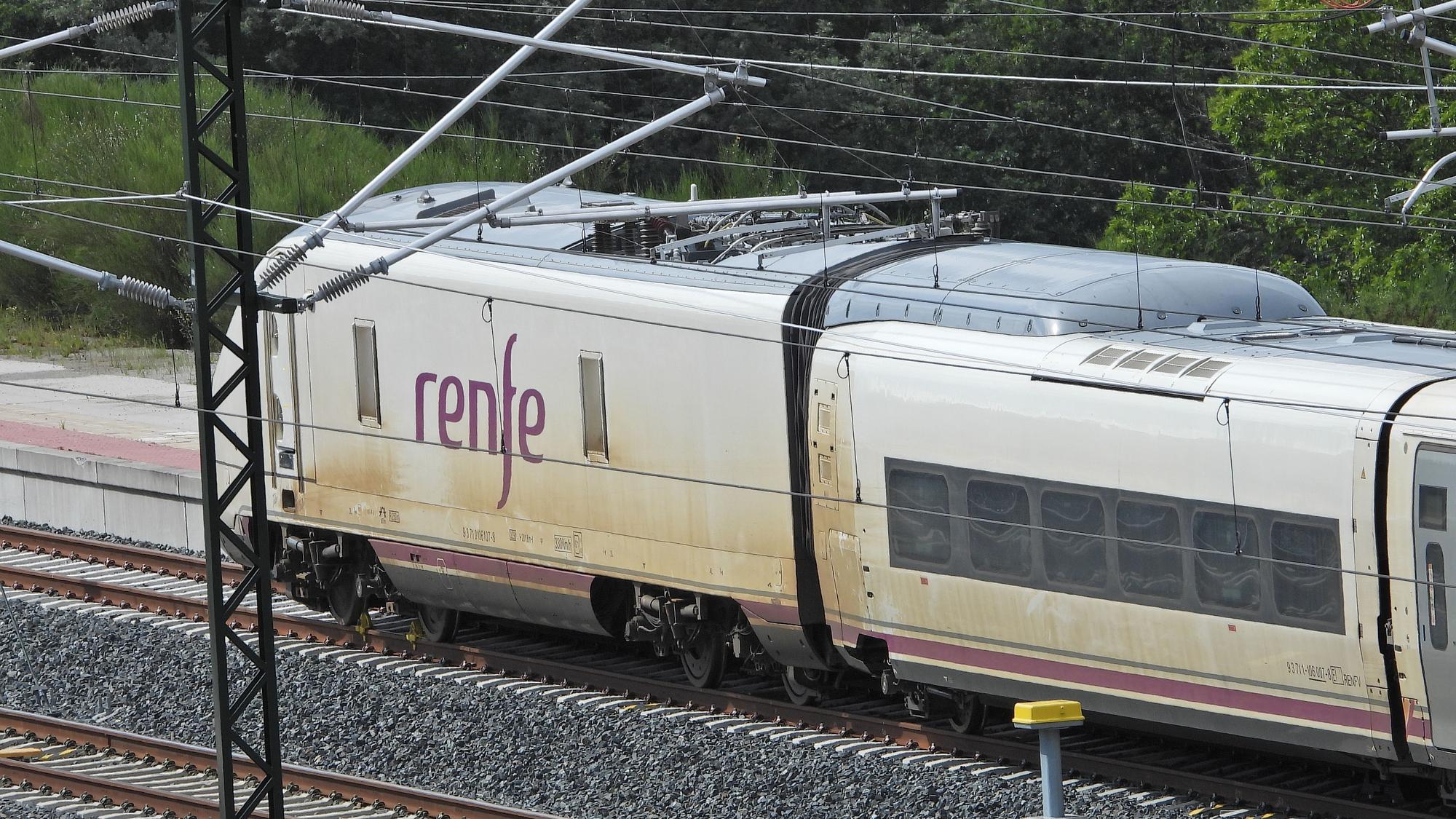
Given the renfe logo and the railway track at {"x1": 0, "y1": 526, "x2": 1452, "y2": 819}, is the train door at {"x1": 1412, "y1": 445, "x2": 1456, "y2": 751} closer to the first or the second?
the railway track at {"x1": 0, "y1": 526, "x2": 1452, "y2": 819}

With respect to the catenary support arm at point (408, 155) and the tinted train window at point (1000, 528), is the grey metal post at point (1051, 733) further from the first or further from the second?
the catenary support arm at point (408, 155)

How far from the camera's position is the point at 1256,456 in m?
12.0

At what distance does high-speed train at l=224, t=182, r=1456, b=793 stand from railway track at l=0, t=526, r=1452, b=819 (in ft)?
1.08

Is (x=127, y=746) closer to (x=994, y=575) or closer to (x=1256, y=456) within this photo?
(x=994, y=575)

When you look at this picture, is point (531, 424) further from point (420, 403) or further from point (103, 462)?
point (103, 462)

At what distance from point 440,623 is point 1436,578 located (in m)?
9.45

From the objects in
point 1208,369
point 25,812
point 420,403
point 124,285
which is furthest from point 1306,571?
point 25,812

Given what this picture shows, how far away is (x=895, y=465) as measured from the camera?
547 inches

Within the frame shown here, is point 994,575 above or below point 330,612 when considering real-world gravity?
above

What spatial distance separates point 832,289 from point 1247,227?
20810 millimetres

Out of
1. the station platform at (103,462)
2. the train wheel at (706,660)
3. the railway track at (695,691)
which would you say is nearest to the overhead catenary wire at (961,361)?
the railway track at (695,691)

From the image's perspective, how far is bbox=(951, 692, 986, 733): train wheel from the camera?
1423 cm

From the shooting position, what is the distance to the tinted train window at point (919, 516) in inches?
537

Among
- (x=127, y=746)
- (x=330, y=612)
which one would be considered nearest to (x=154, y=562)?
(x=330, y=612)
